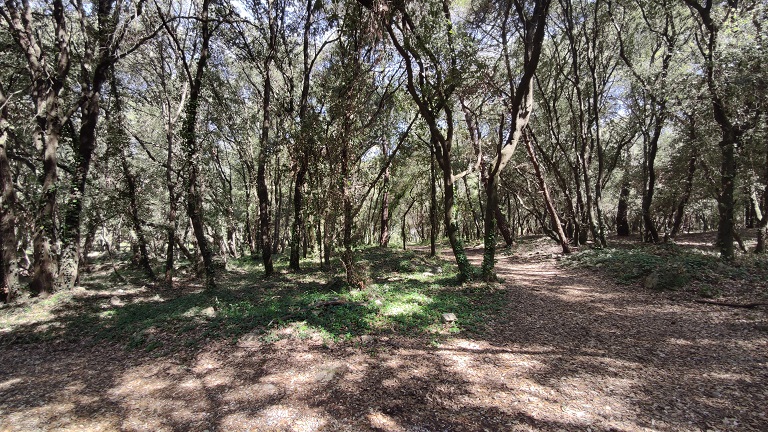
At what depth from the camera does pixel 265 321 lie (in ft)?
21.5

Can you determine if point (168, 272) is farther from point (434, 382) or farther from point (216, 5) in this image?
point (434, 382)

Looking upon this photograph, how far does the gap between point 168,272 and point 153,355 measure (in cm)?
775

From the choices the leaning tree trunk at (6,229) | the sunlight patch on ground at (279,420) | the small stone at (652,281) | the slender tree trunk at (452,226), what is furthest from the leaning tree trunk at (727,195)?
the leaning tree trunk at (6,229)

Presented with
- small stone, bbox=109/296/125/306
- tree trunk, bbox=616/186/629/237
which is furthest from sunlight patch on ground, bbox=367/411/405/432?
tree trunk, bbox=616/186/629/237

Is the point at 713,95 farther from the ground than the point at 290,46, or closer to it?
closer to it

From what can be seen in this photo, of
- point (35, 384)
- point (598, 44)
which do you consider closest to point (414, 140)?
point (598, 44)

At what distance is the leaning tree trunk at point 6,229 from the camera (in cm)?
876

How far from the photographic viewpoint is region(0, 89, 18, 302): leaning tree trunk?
8758 mm

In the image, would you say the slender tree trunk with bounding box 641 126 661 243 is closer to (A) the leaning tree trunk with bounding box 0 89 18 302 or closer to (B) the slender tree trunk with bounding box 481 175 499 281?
(B) the slender tree trunk with bounding box 481 175 499 281

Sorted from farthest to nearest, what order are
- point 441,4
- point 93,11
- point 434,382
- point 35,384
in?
point 93,11 < point 441,4 < point 35,384 < point 434,382

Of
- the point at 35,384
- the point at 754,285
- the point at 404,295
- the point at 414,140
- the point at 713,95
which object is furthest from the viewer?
the point at 414,140

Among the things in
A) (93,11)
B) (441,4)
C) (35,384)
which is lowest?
(35,384)

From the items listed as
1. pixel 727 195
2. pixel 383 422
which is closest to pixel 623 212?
pixel 727 195

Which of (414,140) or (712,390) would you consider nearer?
(712,390)
